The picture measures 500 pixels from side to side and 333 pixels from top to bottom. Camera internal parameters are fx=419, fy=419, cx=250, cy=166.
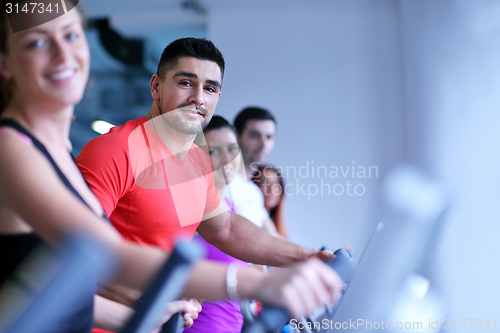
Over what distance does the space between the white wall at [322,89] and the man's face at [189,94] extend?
269 centimetres

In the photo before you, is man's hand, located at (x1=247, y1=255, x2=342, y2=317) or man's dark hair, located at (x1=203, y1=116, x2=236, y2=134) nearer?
man's hand, located at (x1=247, y1=255, x2=342, y2=317)

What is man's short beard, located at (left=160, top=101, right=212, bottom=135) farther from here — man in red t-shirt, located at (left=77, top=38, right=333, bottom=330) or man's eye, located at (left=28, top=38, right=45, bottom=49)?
man's eye, located at (left=28, top=38, right=45, bottom=49)

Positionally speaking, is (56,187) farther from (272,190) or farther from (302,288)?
(272,190)

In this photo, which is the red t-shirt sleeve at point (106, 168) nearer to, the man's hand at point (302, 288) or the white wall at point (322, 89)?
the man's hand at point (302, 288)

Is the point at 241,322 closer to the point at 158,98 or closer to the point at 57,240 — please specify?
the point at 158,98

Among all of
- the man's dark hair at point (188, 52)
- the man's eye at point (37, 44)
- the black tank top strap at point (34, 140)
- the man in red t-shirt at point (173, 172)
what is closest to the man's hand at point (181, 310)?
the man in red t-shirt at point (173, 172)

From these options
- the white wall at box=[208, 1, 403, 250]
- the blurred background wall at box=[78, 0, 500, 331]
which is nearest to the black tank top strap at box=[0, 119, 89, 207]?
the blurred background wall at box=[78, 0, 500, 331]

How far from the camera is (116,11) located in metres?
Answer: 4.68

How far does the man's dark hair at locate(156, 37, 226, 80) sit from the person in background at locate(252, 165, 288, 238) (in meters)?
1.83

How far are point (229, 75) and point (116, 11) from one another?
150 centimetres

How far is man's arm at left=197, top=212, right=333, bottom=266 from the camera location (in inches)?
57.4

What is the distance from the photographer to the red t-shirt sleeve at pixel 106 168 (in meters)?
1.19

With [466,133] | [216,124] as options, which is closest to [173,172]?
[216,124]

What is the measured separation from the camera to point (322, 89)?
4355 millimetres
